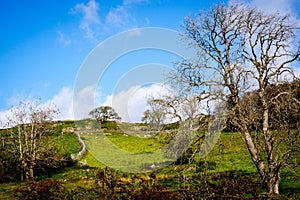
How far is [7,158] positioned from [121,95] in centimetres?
1170

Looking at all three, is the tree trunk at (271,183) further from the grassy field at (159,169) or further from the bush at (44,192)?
the bush at (44,192)

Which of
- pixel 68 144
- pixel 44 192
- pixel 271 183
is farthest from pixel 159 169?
pixel 68 144

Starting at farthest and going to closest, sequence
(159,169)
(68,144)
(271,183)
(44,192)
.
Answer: (68,144) < (159,169) < (44,192) < (271,183)

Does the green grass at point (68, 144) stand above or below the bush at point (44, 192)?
above

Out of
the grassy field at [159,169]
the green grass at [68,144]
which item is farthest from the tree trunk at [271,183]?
the green grass at [68,144]

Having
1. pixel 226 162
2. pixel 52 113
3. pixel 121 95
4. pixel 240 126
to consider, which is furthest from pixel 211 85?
pixel 52 113

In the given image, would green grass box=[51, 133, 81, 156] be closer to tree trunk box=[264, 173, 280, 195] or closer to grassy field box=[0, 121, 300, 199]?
grassy field box=[0, 121, 300, 199]

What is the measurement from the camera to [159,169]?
22766mm

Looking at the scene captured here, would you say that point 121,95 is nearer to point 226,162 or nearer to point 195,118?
point 195,118

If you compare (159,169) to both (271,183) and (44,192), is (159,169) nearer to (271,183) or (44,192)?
(44,192)

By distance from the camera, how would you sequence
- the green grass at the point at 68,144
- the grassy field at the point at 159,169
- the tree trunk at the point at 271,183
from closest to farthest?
the tree trunk at the point at 271,183
the grassy field at the point at 159,169
the green grass at the point at 68,144

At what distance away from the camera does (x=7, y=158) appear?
73.0ft

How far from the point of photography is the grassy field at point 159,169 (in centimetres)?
1462

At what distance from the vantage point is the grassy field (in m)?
14.6
